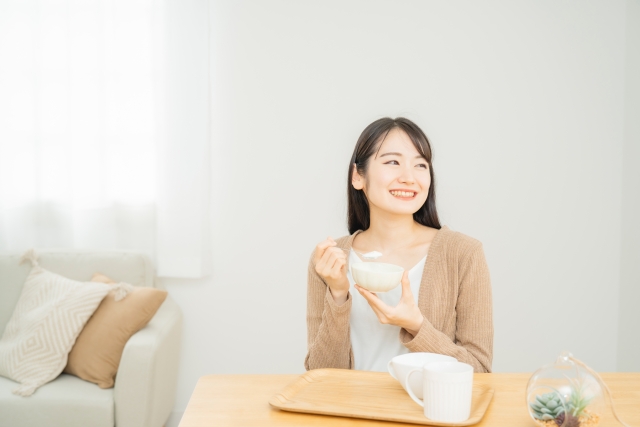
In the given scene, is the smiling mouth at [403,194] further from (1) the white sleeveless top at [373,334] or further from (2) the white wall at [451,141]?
(2) the white wall at [451,141]

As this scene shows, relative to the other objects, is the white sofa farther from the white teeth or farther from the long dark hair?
the white teeth

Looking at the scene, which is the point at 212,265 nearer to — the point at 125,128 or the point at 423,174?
the point at 125,128

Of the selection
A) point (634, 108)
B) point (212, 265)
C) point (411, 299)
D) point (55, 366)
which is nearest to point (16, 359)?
point (55, 366)

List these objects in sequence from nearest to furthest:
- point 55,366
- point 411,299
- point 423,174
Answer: point 411,299
point 423,174
point 55,366

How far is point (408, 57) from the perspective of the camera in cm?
277

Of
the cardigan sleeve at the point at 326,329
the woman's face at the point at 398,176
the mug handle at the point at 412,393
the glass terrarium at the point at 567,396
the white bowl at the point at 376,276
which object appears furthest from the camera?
the woman's face at the point at 398,176

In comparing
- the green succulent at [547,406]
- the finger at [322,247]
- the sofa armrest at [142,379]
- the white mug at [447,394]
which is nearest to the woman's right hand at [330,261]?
the finger at [322,247]

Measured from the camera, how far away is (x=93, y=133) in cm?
274

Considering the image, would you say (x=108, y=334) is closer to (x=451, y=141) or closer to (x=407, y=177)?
(x=407, y=177)

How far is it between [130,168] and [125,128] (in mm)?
185

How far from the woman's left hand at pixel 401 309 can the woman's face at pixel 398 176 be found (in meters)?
0.33

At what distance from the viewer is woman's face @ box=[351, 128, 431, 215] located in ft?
5.04

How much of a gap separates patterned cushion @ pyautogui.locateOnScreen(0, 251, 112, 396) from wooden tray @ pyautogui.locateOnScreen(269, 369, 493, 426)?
4.85 ft

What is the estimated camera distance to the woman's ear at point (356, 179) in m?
1.66
